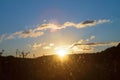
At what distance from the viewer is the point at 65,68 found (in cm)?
6259

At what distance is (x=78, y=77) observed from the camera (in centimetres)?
5675

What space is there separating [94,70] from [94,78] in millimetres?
3394

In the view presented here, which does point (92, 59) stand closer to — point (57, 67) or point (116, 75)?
point (57, 67)

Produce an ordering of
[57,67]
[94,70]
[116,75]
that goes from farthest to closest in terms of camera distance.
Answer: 1. [57,67]
2. [94,70]
3. [116,75]

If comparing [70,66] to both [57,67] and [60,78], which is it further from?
[60,78]

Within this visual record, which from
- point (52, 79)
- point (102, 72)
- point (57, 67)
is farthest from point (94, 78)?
point (57, 67)

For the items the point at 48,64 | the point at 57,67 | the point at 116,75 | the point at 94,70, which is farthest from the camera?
the point at 48,64

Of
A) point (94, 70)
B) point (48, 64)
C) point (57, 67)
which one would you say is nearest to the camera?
point (94, 70)

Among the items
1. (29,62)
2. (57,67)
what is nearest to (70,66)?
(57,67)

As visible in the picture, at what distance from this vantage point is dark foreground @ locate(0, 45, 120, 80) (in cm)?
5647

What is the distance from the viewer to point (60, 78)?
56.7 metres

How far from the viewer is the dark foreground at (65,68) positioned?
56.5m

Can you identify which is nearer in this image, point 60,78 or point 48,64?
point 60,78

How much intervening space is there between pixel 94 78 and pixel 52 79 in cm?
647
